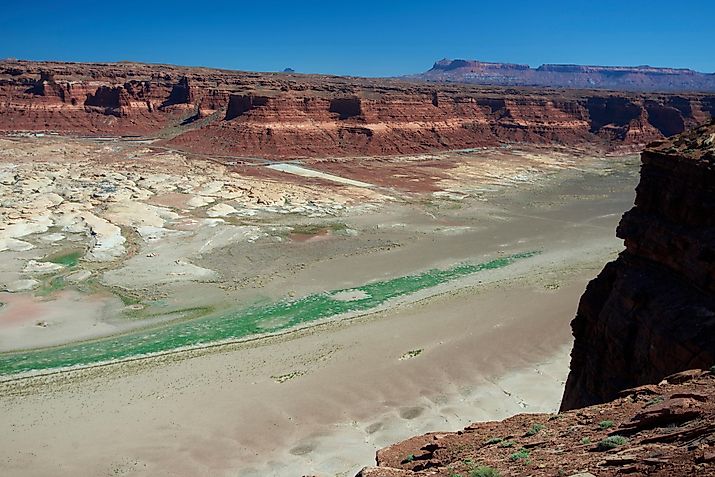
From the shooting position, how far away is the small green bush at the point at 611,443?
23.4 ft

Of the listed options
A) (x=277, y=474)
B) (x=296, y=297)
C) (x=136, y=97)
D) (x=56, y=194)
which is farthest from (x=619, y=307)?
(x=136, y=97)

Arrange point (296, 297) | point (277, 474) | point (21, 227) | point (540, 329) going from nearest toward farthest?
point (277, 474) → point (540, 329) → point (296, 297) → point (21, 227)

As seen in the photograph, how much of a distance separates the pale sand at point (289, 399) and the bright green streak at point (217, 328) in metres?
1.36

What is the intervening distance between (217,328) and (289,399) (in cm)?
716

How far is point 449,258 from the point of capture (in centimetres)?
3431

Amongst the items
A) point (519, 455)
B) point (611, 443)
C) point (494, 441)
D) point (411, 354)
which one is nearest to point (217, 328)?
point (411, 354)

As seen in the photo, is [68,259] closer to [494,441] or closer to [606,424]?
[494,441]

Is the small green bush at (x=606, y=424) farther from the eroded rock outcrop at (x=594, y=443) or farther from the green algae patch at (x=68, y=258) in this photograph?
the green algae patch at (x=68, y=258)

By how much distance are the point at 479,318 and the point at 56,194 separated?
39.0 meters

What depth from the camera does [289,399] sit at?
18219 millimetres

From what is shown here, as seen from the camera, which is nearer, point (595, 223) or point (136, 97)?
point (595, 223)

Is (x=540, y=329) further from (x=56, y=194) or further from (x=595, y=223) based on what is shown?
(x=56, y=194)

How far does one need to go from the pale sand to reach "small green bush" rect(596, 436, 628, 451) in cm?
868

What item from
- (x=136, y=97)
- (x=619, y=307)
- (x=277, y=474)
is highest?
(x=136, y=97)
